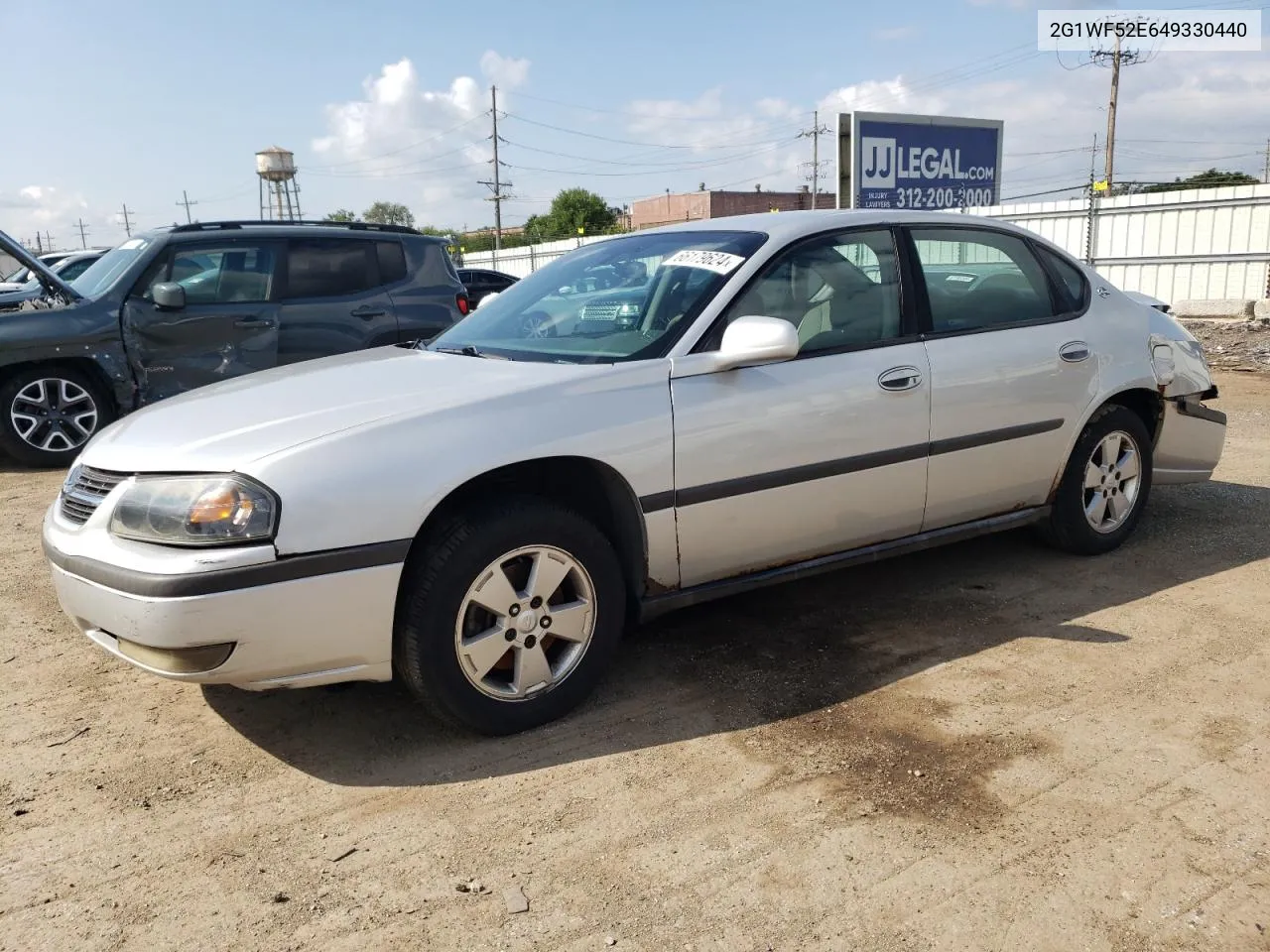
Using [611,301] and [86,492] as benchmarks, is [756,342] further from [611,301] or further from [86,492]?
[86,492]

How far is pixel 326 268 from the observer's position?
8.18m

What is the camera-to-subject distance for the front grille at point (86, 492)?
3055 millimetres

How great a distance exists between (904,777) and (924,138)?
15502 millimetres

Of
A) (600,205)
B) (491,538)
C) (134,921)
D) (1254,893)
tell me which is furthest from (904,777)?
(600,205)

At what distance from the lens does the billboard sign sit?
1567 cm

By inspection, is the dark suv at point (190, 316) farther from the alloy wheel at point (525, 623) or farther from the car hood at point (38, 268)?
the alloy wheel at point (525, 623)

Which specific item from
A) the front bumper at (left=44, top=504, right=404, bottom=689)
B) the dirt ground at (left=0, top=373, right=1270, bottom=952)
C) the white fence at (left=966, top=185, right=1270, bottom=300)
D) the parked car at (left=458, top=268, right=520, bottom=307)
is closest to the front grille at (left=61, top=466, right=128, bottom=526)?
the front bumper at (left=44, top=504, right=404, bottom=689)

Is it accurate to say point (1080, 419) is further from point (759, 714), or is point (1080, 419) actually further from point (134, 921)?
point (134, 921)

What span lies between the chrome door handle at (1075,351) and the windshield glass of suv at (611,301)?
1556mm

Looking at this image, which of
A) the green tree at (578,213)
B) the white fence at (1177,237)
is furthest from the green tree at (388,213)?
the white fence at (1177,237)

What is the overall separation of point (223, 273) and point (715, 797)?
6.60 metres

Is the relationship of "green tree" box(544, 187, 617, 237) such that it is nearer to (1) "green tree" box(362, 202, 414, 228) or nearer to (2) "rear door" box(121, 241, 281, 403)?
(1) "green tree" box(362, 202, 414, 228)

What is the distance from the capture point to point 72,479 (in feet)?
10.8

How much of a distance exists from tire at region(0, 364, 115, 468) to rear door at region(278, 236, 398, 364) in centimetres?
141
